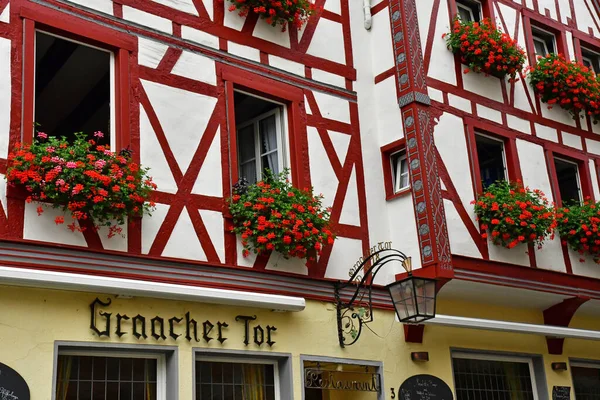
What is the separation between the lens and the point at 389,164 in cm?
1177

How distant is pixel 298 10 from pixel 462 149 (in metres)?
2.90

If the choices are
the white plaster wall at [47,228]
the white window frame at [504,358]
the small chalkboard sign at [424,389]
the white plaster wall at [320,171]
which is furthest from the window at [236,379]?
the white window frame at [504,358]

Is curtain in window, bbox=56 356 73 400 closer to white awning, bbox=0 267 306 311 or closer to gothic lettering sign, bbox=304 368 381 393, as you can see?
white awning, bbox=0 267 306 311

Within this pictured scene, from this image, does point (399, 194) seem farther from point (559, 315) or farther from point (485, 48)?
point (559, 315)

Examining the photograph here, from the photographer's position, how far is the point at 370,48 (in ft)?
40.1

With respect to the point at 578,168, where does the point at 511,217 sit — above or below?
below

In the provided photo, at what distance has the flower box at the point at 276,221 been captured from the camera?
9.76m

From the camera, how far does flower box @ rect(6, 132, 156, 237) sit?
8102 millimetres

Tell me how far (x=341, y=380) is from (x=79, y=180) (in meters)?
4.07

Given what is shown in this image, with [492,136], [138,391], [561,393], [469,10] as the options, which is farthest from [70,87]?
[561,393]

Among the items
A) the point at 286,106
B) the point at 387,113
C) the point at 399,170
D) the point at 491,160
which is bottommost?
the point at 399,170

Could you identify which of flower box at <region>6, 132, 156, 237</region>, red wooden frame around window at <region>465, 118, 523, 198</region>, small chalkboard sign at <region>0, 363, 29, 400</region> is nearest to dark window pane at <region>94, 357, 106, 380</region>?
small chalkboard sign at <region>0, 363, 29, 400</region>

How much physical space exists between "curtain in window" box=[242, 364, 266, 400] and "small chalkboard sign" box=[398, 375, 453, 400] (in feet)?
6.17

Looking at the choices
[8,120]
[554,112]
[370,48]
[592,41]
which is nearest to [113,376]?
[8,120]
